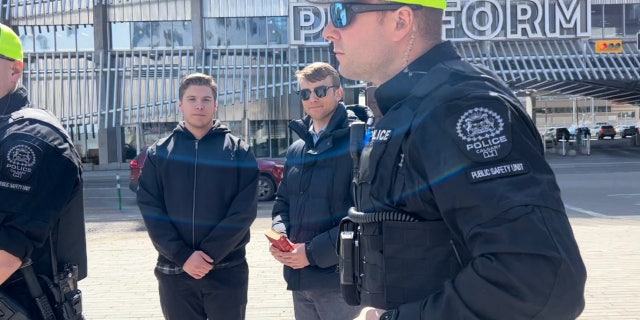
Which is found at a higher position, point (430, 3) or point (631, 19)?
point (631, 19)

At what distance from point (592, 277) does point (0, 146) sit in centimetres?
584

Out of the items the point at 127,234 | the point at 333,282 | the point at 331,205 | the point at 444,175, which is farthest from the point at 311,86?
the point at 127,234

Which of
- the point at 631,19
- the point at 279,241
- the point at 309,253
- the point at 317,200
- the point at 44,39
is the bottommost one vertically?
the point at 309,253

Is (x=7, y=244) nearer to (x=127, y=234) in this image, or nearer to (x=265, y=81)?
(x=127, y=234)

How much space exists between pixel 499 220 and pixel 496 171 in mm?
111

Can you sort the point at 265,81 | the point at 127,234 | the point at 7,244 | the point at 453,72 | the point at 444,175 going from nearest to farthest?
1. the point at 444,175
2. the point at 453,72
3. the point at 7,244
4. the point at 127,234
5. the point at 265,81

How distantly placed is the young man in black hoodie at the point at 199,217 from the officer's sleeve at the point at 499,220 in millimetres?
2322

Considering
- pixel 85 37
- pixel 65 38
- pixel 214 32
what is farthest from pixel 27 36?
pixel 214 32

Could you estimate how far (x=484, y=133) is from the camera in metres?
1.46

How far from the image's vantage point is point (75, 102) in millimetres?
25781

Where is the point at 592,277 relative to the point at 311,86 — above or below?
below

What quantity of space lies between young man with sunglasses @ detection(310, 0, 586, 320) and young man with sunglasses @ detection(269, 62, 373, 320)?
1.62 m

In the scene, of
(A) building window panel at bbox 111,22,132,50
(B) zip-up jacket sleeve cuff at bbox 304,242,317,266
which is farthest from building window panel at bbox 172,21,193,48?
(B) zip-up jacket sleeve cuff at bbox 304,242,317,266

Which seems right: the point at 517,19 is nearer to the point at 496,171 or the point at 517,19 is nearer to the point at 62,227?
the point at 62,227
